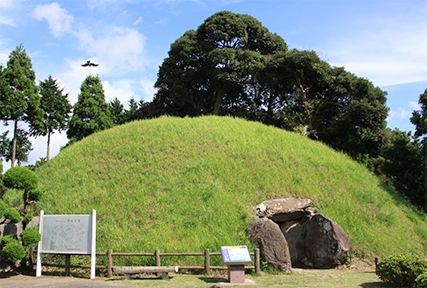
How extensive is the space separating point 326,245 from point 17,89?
94.3 ft

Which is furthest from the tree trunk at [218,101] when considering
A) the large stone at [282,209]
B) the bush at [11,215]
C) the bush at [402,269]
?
the bush at [402,269]

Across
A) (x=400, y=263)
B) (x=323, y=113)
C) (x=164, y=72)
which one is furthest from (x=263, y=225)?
(x=164, y=72)

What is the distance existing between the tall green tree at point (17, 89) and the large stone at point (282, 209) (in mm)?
24320

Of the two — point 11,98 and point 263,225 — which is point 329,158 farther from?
point 11,98

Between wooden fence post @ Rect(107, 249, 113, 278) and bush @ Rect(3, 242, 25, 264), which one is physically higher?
bush @ Rect(3, 242, 25, 264)

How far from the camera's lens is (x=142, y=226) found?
11.7 metres

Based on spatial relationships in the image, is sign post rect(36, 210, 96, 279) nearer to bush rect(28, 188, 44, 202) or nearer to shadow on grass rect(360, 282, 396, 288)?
bush rect(28, 188, 44, 202)

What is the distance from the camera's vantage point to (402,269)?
27.4ft

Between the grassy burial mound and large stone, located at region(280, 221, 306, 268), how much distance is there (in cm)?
146

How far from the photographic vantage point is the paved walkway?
820 cm

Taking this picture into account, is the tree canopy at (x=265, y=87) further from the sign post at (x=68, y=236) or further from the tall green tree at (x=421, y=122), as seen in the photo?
the sign post at (x=68, y=236)

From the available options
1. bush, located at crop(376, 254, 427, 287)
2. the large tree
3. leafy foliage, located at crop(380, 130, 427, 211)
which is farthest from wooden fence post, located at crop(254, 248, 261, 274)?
the large tree

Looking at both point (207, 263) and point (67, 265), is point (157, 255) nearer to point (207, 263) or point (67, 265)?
point (207, 263)

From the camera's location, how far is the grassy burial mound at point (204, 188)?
38.1 ft
